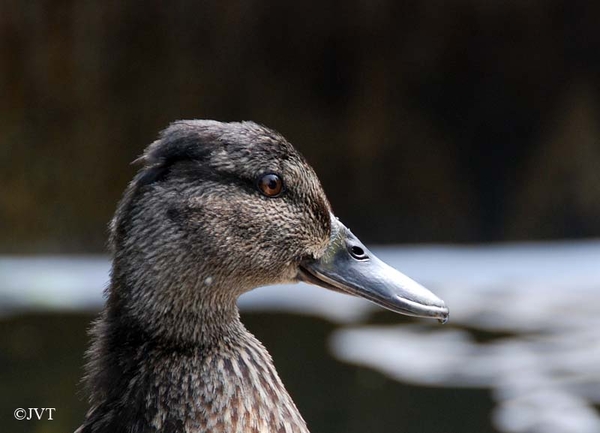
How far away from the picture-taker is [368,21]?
477 centimetres

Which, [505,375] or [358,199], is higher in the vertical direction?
[358,199]

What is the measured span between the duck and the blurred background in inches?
87.6

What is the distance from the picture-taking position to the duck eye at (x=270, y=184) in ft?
5.77

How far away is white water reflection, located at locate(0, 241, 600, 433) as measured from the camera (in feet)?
11.9

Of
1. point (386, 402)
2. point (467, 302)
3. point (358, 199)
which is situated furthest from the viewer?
point (358, 199)

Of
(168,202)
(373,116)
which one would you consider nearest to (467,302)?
(373,116)

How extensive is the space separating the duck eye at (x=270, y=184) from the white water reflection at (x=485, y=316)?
1.93 m

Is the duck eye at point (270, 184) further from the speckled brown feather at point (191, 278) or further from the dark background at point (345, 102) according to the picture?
the dark background at point (345, 102)

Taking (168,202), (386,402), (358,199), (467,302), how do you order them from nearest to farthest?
(168,202) → (386,402) → (467,302) → (358,199)

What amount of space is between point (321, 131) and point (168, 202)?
3141mm

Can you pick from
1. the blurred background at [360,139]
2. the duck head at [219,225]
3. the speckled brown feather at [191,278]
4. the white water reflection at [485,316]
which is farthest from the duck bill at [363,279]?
the blurred background at [360,139]

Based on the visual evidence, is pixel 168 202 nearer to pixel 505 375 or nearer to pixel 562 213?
pixel 505 375

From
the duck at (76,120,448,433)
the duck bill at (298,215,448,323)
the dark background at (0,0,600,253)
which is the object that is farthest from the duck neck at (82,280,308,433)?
the dark background at (0,0,600,253)

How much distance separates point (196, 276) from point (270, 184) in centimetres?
22
